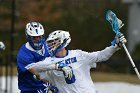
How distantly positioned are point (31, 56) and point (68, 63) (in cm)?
163

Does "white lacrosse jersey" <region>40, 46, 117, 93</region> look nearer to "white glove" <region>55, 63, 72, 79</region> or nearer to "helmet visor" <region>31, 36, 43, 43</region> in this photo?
"white glove" <region>55, 63, 72, 79</region>

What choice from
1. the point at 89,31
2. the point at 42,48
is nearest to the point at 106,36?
the point at 89,31

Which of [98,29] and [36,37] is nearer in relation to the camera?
[36,37]

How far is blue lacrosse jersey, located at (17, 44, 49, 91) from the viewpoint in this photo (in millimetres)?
10109

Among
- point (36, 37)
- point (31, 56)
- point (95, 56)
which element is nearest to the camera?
point (95, 56)

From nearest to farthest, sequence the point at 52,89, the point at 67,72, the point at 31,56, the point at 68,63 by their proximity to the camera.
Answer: the point at 67,72
the point at 68,63
the point at 52,89
the point at 31,56

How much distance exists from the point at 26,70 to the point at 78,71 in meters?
1.54

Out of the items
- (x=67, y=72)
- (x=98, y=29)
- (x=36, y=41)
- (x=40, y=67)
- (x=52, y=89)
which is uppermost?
(x=98, y=29)

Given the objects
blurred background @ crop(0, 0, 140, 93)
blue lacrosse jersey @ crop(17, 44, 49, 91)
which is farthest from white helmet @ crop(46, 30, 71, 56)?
blurred background @ crop(0, 0, 140, 93)

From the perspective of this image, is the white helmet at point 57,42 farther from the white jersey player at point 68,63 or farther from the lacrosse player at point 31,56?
the lacrosse player at point 31,56

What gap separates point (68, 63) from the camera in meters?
8.69

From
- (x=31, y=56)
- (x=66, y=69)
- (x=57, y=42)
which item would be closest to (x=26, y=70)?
(x=31, y=56)

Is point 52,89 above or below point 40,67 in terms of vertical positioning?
below

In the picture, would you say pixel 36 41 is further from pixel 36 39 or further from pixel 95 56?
pixel 95 56
